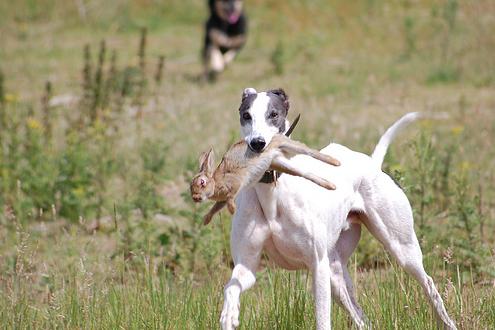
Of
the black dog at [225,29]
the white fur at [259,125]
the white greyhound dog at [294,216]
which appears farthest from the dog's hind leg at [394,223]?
the black dog at [225,29]

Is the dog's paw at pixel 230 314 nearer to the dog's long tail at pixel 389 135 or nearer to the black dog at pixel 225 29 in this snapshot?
the dog's long tail at pixel 389 135

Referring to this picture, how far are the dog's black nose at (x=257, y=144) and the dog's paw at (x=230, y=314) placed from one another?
59 cm

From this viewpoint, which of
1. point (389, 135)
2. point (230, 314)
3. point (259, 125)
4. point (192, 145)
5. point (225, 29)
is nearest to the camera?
point (230, 314)

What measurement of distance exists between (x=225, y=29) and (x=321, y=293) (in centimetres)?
1204

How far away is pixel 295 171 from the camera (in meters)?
3.99

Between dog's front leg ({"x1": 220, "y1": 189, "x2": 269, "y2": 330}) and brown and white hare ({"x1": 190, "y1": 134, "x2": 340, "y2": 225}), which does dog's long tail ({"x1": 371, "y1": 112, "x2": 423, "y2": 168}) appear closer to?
dog's front leg ({"x1": 220, "y1": 189, "x2": 269, "y2": 330})

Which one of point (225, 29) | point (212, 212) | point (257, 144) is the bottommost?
point (212, 212)

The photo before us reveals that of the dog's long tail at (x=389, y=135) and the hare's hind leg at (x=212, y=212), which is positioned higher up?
the dog's long tail at (x=389, y=135)

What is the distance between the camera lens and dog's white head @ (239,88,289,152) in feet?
14.2

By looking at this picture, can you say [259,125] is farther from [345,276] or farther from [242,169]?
[345,276]

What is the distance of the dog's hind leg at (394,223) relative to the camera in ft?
16.3

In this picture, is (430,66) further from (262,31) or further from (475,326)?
(475,326)

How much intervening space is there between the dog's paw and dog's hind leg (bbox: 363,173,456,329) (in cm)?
111

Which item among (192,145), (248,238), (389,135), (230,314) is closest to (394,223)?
(389,135)
